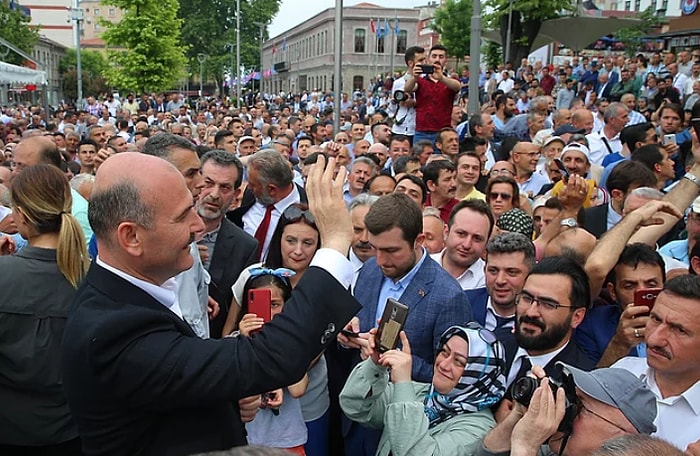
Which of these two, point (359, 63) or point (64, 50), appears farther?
point (64, 50)

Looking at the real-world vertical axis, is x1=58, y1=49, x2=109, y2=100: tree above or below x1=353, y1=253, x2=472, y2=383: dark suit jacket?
above

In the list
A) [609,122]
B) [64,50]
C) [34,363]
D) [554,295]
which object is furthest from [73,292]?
[64,50]

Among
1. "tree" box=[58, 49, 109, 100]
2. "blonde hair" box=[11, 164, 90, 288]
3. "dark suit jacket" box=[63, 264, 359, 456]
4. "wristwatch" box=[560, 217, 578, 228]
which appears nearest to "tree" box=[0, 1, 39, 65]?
"tree" box=[58, 49, 109, 100]

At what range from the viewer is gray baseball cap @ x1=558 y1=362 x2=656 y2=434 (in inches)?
83.5

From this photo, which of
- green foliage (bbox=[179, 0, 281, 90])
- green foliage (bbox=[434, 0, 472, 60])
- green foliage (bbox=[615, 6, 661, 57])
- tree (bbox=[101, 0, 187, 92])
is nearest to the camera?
tree (bbox=[101, 0, 187, 92])

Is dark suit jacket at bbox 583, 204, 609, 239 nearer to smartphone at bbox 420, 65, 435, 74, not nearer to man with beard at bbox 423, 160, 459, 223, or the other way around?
man with beard at bbox 423, 160, 459, 223

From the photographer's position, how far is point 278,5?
209ft

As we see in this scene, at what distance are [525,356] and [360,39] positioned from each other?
66.1 m

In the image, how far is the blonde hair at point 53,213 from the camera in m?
2.86

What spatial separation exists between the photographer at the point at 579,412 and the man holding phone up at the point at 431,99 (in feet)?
24.2

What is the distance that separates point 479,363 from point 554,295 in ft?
2.15

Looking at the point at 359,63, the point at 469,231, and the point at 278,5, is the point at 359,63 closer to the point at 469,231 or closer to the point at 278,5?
the point at 278,5

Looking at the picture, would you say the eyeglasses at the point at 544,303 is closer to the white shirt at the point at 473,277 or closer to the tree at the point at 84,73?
the white shirt at the point at 473,277

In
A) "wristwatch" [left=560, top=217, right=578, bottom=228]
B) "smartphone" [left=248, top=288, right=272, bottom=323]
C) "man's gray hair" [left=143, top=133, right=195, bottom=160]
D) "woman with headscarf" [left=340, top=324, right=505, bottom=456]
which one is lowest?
"woman with headscarf" [left=340, top=324, right=505, bottom=456]
